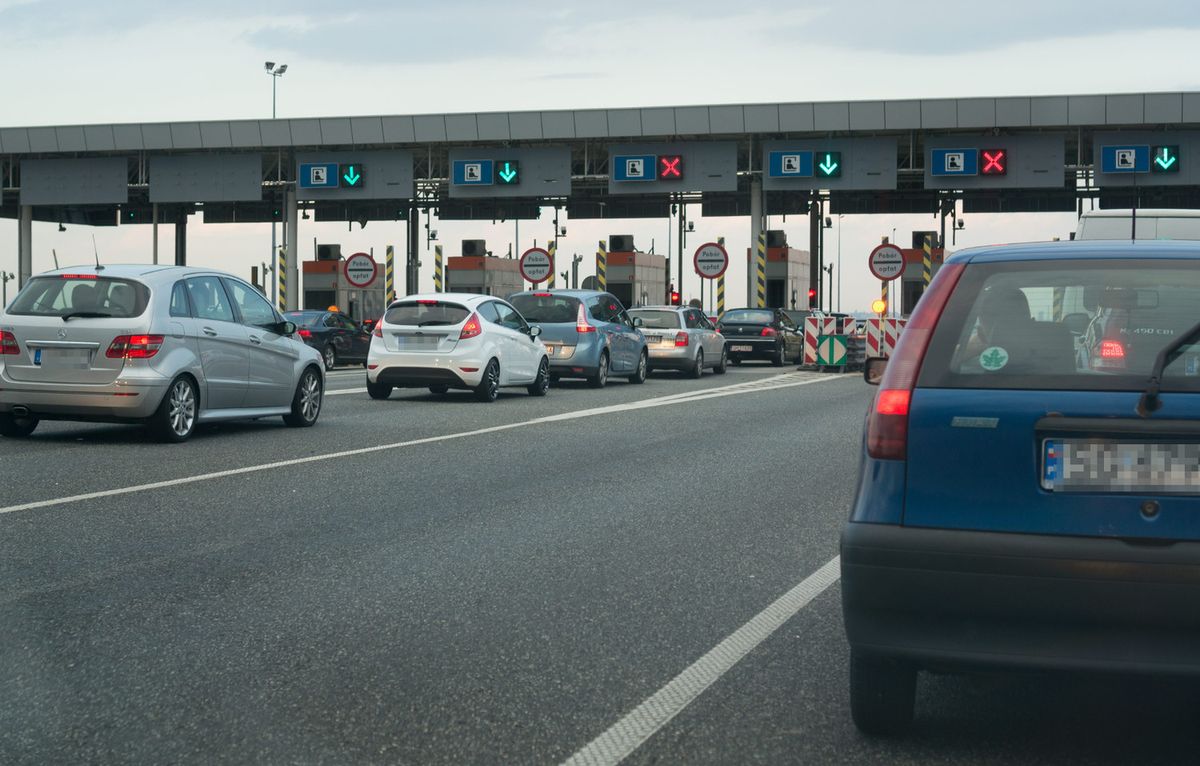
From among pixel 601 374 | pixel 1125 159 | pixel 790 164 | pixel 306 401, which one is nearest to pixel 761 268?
pixel 790 164

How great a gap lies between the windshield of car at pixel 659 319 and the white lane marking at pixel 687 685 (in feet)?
73.7

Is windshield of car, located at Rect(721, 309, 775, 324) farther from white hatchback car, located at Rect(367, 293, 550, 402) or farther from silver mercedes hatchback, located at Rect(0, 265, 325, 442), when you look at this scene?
silver mercedes hatchback, located at Rect(0, 265, 325, 442)

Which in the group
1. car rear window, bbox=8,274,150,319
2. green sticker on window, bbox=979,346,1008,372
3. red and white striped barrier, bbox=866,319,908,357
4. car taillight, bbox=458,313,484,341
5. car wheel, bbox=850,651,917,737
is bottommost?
car wheel, bbox=850,651,917,737

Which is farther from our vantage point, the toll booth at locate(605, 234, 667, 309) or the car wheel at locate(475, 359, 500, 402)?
the toll booth at locate(605, 234, 667, 309)

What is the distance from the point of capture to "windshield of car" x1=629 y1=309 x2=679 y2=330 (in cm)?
2925

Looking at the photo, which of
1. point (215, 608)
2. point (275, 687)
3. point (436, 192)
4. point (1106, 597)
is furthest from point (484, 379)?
point (436, 192)

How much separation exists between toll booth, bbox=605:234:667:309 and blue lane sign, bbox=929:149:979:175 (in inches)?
746

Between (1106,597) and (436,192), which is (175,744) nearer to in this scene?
(1106,597)

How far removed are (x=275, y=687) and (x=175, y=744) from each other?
0.65 metres

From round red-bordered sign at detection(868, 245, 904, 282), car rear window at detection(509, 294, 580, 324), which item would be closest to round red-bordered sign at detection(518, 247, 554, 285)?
round red-bordered sign at detection(868, 245, 904, 282)

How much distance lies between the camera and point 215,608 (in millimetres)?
6137

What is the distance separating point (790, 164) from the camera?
40.6m

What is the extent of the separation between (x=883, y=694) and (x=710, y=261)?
32.7 metres

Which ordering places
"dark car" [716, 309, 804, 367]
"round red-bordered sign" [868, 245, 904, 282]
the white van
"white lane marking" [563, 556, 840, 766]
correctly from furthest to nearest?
"dark car" [716, 309, 804, 367] < "round red-bordered sign" [868, 245, 904, 282] < the white van < "white lane marking" [563, 556, 840, 766]
